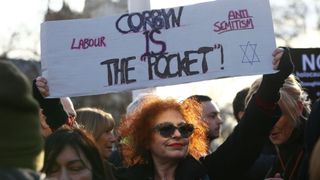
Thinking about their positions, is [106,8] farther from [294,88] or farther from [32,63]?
[294,88]

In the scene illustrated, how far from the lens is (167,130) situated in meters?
5.01

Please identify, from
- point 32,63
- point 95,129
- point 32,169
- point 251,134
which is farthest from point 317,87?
point 32,63

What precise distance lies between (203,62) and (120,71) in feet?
1.48

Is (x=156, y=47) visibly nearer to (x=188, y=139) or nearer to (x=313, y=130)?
(x=188, y=139)

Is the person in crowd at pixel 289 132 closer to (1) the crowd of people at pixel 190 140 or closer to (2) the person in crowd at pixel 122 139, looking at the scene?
(1) the crowd of people at pixel 190 140

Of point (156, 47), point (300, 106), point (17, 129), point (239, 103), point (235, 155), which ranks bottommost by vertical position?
point (235, 155)

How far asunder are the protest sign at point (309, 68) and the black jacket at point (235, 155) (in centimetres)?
312

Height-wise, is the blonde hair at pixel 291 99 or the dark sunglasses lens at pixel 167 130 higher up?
the blonde hair at pixel 291 99

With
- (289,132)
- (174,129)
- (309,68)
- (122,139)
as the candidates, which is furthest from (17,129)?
(309,68)

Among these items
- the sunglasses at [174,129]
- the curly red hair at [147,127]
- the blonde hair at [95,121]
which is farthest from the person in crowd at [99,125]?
the sunglasses at [174,129]

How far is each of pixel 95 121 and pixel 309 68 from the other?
10.3 feet

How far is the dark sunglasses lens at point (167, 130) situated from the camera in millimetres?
4996

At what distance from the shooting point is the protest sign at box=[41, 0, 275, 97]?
5207 millimetres

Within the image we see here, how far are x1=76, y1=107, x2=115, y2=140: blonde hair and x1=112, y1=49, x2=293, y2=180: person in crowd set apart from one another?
747mm
